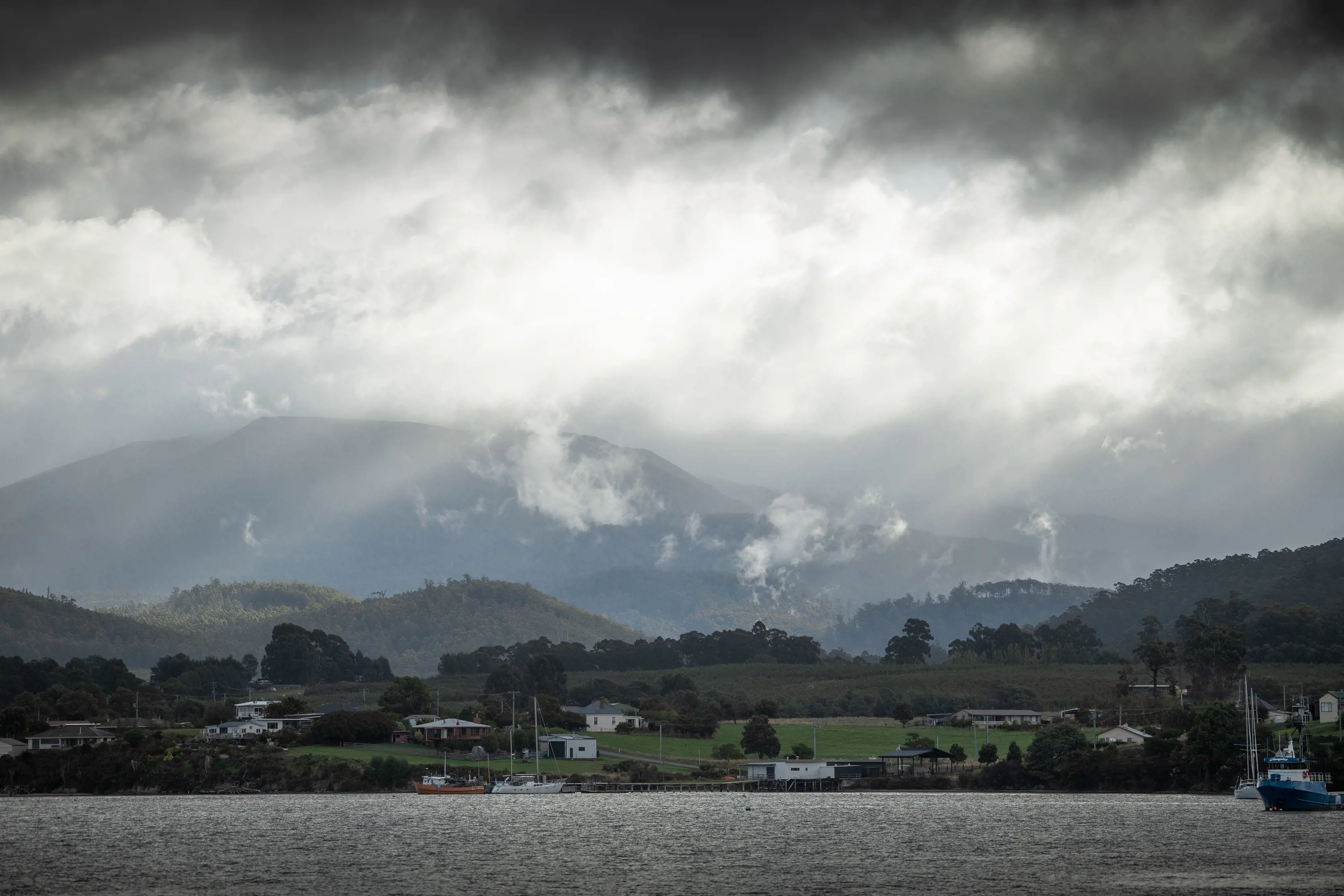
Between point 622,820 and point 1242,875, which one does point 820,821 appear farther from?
point 1242,875

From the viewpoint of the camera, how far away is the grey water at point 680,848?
6266cm

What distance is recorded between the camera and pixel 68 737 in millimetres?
150875

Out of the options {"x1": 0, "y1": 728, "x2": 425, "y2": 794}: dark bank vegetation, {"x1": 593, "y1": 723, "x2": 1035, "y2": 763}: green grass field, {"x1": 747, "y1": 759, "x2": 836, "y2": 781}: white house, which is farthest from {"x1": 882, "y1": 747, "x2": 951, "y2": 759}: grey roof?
{"x1": 0, "y1": 728, "x2": 425, "y2": 794}: dark bank vegetation

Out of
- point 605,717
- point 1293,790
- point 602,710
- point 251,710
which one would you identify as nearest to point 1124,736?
point 1293,790

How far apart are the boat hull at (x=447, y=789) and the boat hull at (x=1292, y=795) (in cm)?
6724

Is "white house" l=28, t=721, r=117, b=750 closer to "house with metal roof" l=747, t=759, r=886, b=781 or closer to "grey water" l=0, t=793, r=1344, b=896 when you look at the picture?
"grey water" l=0, t=793, r=1344, b=896

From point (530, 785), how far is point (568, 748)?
1665cm

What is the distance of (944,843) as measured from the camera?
79.5 m

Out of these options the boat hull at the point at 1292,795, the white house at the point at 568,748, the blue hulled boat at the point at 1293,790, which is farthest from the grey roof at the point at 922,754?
the boat hull at the point at 1292,795

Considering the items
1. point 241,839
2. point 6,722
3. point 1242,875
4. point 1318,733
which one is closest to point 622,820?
point 241,839

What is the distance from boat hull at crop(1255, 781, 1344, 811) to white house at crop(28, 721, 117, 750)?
105834mm

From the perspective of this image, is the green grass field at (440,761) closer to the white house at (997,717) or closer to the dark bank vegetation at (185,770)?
the dark bank vegetation at (185,770)

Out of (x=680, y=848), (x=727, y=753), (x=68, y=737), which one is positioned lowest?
(x=727, y=753)

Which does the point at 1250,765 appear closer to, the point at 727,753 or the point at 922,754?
the point at 922,754
